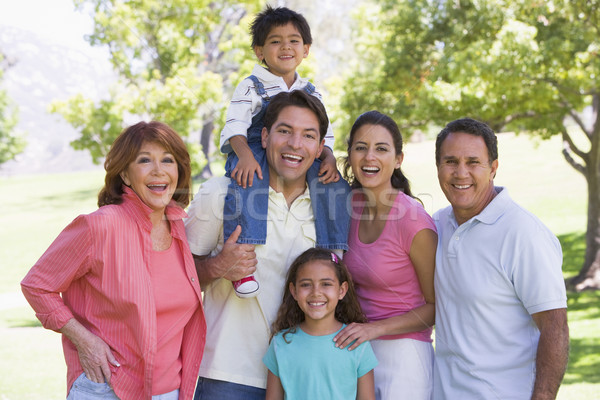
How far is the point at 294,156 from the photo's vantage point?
119 inches

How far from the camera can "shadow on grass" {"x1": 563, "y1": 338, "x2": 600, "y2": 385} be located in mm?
7371

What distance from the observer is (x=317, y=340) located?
9.58 feet

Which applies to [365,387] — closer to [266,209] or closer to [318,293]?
[318,293]

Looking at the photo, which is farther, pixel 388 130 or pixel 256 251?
pixel 388 130

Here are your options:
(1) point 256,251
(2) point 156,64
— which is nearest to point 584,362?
(1) point 256,251

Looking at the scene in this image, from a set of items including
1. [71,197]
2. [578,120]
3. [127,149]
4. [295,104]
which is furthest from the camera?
[71,197]

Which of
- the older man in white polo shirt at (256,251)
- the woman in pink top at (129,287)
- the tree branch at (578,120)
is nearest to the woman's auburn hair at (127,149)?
the woman in pink top at (129,287)

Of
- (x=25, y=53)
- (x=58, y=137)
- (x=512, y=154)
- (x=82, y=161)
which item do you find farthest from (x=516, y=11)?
(x=25, y=53)

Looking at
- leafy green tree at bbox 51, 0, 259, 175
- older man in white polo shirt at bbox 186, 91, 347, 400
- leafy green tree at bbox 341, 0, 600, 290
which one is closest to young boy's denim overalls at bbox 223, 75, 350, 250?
older man in white polo shirt at bbox 186, 91, 347, 400

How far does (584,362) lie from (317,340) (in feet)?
21.1

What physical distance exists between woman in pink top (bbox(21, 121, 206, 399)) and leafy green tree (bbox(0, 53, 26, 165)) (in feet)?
134

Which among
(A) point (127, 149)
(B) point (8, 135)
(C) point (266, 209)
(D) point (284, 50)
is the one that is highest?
(B) point (8, 135)

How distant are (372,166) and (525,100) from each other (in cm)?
702

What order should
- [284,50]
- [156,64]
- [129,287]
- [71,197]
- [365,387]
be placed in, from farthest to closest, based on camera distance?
[71,197]
[156,64]
[284,50]
[365,387]
[129,287]
